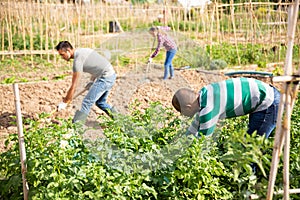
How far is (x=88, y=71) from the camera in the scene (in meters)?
4.96

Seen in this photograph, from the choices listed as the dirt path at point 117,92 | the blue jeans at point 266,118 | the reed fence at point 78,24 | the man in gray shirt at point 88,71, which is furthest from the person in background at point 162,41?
the blue jeans at point 266,118

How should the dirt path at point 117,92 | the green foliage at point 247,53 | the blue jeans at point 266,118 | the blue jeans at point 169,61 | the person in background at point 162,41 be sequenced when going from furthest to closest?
the green foliage at point 247,53 < the blue jeans at point 169,61 < the dirt path at point 117,92 < the person in background at point 162,41 < the blue jeans at point 266,118

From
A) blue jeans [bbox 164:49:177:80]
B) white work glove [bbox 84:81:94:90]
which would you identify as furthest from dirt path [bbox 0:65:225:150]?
white work glove [bbox 84:81:94:90]

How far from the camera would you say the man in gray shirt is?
4.70m

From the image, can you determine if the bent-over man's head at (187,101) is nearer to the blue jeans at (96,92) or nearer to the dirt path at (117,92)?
the blue jeans at (96,92)

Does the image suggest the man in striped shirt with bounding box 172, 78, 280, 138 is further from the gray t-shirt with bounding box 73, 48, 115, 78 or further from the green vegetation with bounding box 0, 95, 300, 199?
the gray t-shirt with bounding box 73, 48, 115, 78

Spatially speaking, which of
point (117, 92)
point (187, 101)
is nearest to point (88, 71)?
point (117, 92)

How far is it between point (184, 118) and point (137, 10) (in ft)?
44.8

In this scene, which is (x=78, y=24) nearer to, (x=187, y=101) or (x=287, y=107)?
(x=187, y=101)

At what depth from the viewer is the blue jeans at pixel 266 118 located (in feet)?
10.5

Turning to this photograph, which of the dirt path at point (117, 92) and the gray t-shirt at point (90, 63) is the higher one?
the gray t-shirt at point (90, 63)

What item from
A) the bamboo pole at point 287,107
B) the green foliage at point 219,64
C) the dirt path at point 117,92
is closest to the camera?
the bamboo pole at point 287,107

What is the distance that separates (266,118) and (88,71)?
2394 millimetres

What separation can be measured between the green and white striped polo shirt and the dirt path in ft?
8.58
